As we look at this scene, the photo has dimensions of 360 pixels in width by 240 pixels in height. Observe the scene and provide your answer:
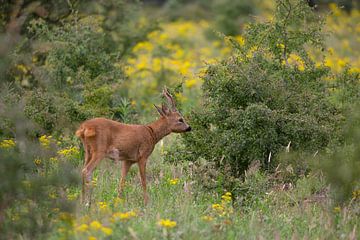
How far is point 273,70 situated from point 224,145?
1.63 metres

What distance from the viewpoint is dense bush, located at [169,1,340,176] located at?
959 centimetres

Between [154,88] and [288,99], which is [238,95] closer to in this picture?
[288,99]

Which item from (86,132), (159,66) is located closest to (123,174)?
(86,132)

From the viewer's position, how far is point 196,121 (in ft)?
33.8

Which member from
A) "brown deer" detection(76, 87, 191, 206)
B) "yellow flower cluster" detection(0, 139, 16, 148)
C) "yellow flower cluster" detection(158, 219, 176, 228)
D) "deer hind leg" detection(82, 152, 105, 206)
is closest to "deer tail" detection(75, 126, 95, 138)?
"brown deer" detection(76, 87, 191, 206)

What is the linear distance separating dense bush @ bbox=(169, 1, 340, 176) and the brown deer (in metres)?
0.43

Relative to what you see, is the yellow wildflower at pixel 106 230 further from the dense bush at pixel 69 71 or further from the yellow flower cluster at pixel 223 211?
the dense bush at pixel 69 71

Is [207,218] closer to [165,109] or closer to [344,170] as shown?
[344,170]

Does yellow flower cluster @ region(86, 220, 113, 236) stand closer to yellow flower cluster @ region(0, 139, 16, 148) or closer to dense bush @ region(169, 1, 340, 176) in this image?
yellow flower cluster @ region(0, 139, 16, 148)

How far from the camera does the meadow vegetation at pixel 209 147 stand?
738cm

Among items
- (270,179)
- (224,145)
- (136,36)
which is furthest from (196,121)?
(136,36)

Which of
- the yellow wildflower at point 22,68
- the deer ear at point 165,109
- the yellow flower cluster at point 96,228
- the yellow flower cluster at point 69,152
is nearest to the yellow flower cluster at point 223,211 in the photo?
the yellow flower cluster at point 96,228

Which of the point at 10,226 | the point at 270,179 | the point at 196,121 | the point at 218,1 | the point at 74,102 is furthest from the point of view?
the point at 218,1

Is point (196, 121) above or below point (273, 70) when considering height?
below
